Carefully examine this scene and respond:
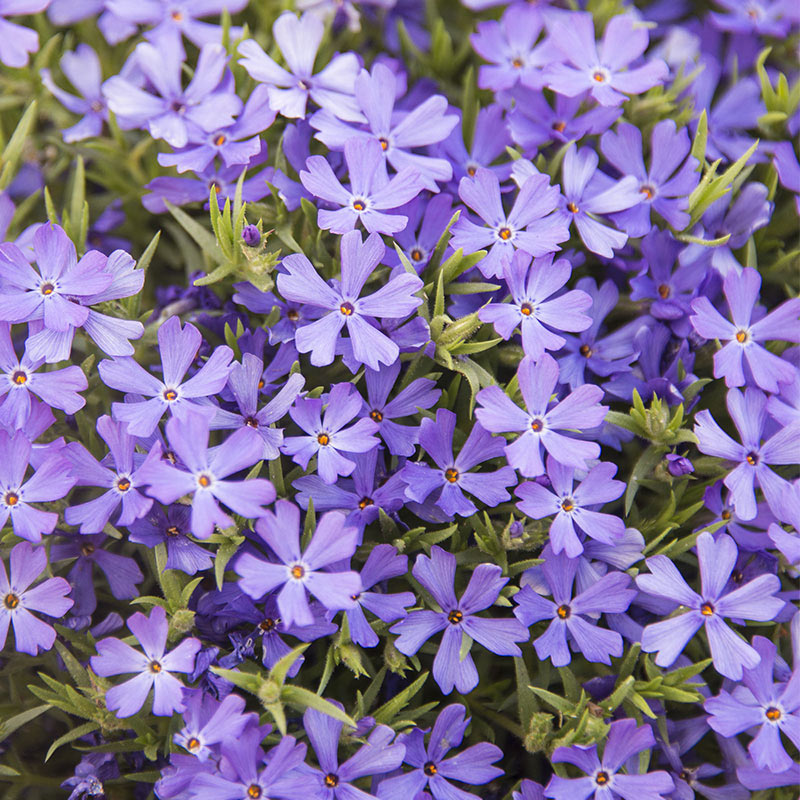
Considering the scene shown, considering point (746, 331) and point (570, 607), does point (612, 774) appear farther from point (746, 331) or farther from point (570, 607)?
point (746, 331)

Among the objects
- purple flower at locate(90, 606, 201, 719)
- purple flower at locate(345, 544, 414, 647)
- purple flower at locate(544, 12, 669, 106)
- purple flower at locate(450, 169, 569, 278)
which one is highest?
purple flower at locate(544, 12, 669, 106)

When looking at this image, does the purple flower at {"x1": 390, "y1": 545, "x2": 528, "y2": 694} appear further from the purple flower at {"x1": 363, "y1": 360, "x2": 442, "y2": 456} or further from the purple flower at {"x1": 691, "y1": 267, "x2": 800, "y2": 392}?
the purple flower at {"x1": 691, "y1": 267, "x2": 800, "y2": 392}

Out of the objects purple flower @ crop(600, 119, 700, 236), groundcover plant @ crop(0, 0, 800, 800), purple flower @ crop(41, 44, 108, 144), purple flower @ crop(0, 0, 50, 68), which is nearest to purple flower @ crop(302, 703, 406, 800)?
groundcover plant @ crop(0, 0, 800, 800)

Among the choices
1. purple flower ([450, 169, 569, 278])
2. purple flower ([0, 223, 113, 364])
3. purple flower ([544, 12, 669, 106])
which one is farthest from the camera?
purple flower ([544, 12, 669, 106])

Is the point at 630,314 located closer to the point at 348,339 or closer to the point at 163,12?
the point at 348,339

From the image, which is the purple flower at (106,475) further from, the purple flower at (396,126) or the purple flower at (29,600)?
the purple flower at (396,126)

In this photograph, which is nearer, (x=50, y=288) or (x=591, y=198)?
(x=50, y=288)

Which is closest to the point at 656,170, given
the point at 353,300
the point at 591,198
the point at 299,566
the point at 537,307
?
the point at 591,198

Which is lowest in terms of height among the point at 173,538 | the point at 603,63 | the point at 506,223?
the point at 173,538
